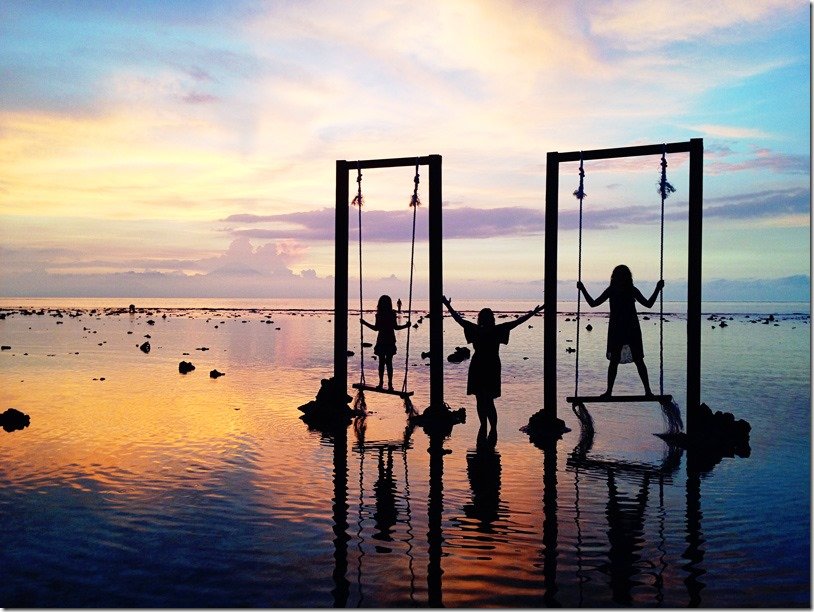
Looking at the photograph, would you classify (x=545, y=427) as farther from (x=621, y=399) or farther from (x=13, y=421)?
(x=13, y=421)

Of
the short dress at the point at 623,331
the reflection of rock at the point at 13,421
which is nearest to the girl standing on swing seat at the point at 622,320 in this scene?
the short dress at the point at 623,331

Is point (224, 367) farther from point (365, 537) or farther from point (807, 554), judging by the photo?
point (807, 554)

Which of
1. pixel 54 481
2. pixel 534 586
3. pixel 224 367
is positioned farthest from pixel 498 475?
pixel 224 367

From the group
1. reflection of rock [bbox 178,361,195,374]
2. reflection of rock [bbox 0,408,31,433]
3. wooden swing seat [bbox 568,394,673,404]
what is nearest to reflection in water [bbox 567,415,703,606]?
wooden swing seat [bbox 568,394,673,404]

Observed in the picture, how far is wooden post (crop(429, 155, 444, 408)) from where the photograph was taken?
13992 mm

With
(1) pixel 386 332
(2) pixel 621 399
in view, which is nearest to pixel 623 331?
(2) pixel 621 399

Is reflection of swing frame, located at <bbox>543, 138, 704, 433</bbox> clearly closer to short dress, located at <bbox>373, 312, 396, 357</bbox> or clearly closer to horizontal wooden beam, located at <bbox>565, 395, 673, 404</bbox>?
horizontal wooden beam, located at <bbox>565, 395, 673, 404</bbox>

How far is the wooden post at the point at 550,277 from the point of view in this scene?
13547 mm

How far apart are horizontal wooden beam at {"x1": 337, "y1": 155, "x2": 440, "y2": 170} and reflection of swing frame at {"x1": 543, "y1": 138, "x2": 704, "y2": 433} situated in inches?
99.7

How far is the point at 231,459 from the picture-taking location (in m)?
11.1

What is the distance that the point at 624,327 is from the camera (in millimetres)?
13539

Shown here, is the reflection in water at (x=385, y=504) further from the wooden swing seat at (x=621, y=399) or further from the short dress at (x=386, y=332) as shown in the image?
the short dress at (x=386, y=332)

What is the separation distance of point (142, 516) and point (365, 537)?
2.72 m

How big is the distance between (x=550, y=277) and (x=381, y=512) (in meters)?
6.74
